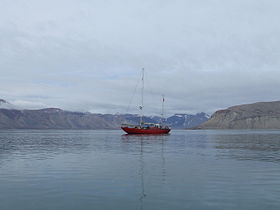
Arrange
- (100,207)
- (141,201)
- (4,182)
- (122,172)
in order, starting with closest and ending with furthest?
1. (100,207)
2. (141,201)
3. (4,182)
4. (122,172)

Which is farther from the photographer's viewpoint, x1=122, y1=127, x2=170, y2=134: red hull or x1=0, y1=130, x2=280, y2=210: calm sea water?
x1=122, y1=127, x2=170, y2=134: red hull

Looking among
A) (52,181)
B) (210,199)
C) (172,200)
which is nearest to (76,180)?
(52,181)

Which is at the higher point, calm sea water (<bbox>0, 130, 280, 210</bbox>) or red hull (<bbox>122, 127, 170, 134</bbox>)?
red hull (<bbox>122, 127, 170, 134</bbox>)

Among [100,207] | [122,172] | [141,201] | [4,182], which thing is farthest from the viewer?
[122,172]

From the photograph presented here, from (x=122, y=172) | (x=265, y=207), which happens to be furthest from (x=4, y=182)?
(x=265, y=207)

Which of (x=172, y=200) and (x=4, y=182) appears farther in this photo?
(x=4, y=182)

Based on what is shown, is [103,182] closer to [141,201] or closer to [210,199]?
[141,201]

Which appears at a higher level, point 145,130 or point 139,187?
point 145,130

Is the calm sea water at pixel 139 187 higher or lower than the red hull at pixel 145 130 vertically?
lower

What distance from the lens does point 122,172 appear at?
30.6m

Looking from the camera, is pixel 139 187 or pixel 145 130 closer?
pixel 139 187

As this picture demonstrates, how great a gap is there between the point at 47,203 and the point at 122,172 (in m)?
12.2

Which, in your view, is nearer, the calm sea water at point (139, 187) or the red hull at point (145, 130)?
the calm sea water at point (139, 187)

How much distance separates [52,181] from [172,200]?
11439 millimetres
